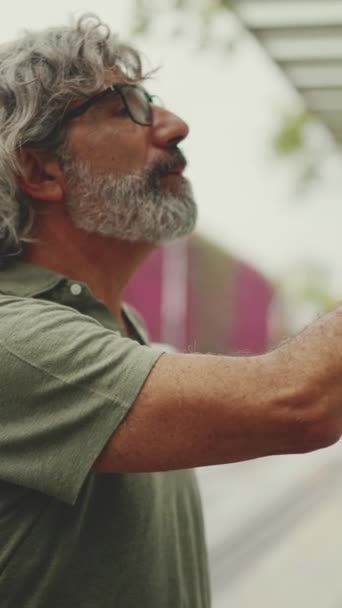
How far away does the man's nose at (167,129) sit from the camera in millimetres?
2066

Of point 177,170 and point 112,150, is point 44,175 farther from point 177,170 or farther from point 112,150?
point 177,170

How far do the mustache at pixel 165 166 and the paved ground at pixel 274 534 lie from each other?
5003 mm

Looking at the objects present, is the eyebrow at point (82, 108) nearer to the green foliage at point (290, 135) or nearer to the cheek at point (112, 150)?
the cheek at point (112, 150)

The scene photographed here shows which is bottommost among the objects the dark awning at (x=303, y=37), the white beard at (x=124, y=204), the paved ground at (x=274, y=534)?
the paved ground at (x=274, y=534)

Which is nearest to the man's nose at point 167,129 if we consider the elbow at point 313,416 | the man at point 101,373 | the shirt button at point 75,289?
the man at point 101,373

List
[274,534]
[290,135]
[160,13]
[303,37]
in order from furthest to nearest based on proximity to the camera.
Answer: [274,534]
[290,135]
[160,13]
[303,37]

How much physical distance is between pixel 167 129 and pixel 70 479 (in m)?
0.86

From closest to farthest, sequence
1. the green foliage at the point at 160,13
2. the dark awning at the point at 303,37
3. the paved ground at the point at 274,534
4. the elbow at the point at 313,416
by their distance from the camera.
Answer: the elbow at the point at 313,416
the dark awning at the point at 303,37
the green foliage at the point at 160,13
the paved ground at the point at 274,534

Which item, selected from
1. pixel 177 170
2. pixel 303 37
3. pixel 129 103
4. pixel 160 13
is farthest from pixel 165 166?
pixel 160 13

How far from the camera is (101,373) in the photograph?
1.49 meters

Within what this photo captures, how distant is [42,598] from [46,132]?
91cm

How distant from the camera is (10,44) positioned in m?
2.09

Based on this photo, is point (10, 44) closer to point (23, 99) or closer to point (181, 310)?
point (23, 99)

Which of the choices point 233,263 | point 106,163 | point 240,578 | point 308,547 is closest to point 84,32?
point 106,163
